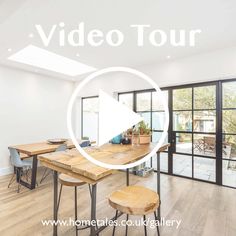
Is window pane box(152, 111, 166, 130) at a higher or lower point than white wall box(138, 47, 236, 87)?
lower

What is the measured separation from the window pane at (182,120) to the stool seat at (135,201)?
2.38 m

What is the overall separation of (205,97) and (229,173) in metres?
1.48

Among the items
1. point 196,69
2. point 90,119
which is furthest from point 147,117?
point 90,119

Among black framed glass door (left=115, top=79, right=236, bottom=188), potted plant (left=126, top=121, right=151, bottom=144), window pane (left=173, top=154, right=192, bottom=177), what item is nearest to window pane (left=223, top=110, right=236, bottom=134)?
black framed glass door (left=115, top=79, right=236, bottom=188)

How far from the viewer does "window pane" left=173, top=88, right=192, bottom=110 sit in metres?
3.52

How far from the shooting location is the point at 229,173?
313 centimetres

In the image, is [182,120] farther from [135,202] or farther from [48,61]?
[48,61]

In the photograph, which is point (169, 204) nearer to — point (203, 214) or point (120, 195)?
point (203, 214)

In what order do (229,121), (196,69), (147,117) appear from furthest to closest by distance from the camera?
(147,117), (196,69), (229,121)

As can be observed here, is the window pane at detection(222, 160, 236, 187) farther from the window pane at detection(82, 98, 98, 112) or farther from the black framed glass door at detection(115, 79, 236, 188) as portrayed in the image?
the window pane at detection(82, 98, 98, 112)

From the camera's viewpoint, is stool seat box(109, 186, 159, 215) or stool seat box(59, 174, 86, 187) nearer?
stool seat box(109, 186, 159, 215)

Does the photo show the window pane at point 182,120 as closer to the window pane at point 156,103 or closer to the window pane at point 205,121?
the window pane at point 205,121

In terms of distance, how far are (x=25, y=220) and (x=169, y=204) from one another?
1954 millimetres

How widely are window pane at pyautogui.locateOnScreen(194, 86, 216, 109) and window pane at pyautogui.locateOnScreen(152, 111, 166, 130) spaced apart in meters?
0.76
